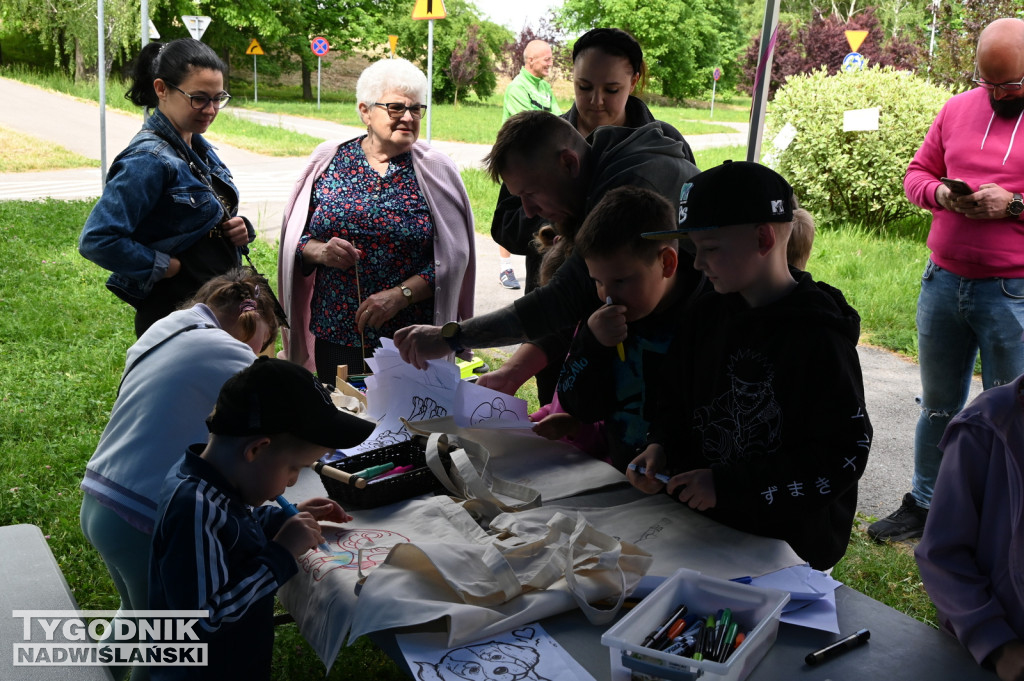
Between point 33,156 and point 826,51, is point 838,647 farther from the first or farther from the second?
point 826,51

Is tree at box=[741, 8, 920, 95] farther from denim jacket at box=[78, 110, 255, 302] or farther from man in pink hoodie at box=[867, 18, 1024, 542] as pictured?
denim jacket at box=[78, 110, 255, 302]

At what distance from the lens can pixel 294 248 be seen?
337 centimetres

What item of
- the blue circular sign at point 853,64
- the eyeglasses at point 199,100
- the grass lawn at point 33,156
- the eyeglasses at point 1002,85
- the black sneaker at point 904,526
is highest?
the blue circular sign at point 853,64

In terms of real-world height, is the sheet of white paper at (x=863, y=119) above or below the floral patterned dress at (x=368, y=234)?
above

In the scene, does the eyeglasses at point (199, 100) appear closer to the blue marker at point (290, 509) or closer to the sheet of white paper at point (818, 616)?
the blue marker at point (290, 509)

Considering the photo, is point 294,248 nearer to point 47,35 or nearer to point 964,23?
point 964,23

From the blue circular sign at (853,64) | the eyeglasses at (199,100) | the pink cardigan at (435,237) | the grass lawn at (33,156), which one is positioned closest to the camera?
the eyeglasses at (199,100)

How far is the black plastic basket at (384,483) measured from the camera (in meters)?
1.90

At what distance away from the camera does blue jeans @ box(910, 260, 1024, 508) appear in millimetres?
3209

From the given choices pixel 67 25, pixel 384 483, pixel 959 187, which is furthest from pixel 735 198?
pixel 67 25

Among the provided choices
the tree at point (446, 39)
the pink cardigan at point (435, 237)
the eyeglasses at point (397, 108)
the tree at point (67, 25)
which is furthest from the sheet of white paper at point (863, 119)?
the tree at point (446, 39)

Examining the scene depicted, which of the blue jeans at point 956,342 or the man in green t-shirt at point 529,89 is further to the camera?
the man in green t-shirt at point 529,89

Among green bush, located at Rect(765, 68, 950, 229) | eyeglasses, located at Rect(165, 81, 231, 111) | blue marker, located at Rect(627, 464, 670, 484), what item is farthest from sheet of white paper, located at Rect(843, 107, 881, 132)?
blue marker, located at Rect(627, 464, 670, 484)

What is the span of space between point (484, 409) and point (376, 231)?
1.27 metres
